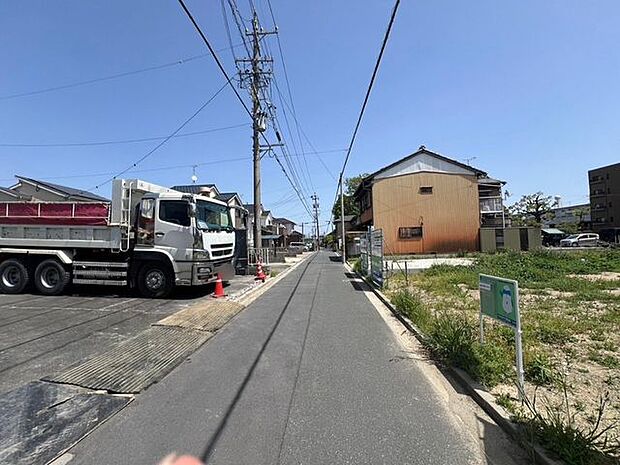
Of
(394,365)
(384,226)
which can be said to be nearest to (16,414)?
(394,365)

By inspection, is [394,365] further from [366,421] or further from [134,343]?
[134,343]

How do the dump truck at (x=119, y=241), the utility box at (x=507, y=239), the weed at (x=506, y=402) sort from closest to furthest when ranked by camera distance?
1. the weed at (x=506, y=402)
2. the dump truck at (x=119, y=241)
3. the utility box at (x=507, y=239)

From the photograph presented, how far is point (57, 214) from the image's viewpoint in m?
10.7

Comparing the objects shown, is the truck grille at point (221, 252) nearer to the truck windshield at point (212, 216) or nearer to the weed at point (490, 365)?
the truck windshield at point (212, 216)

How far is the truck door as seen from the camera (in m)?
10.1

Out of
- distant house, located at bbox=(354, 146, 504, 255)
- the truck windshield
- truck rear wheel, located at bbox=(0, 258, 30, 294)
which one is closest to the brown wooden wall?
distant house, located at bbox=(354, 146, 504, 255)

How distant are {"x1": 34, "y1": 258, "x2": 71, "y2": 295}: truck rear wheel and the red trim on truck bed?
1262 mm

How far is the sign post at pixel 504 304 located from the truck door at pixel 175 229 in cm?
762

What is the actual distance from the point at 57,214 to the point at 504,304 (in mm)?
11607

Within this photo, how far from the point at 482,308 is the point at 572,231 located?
76198mm

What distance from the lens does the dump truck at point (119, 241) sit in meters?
10.2

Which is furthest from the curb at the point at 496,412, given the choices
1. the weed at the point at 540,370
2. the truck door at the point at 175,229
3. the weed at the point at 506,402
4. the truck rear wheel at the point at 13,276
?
the truck rear wheel at the point at 13,276

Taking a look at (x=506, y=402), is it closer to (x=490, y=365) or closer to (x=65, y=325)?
(x=490, y=365)

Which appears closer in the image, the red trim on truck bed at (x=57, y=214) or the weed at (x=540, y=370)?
the weed at (x=540, y=370)
